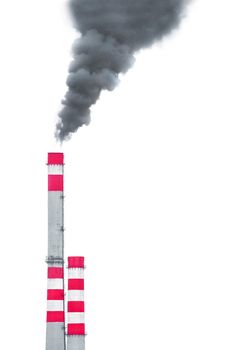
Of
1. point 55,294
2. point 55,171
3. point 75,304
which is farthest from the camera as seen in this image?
point 55,171

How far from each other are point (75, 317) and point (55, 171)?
15.2 ft

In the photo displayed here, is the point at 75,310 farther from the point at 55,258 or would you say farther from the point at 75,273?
the point at 55,258

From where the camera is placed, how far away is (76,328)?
1640 inches

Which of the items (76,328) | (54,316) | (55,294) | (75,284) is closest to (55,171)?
(75,284)

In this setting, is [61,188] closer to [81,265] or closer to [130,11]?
[81,265]

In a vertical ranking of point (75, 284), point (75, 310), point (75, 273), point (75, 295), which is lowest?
point (75, 310)

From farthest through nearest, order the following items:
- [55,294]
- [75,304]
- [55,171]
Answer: [55,171], [55,294], [75,304]

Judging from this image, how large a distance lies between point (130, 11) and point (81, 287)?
8874mm

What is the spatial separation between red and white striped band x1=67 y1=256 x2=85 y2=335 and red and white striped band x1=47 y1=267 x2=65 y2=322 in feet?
0.93

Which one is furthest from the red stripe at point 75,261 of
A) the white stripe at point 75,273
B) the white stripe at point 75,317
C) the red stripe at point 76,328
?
the red stripe at point 76,328

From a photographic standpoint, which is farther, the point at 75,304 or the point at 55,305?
the point at 55,305

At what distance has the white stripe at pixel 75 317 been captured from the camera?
4166 centimetres

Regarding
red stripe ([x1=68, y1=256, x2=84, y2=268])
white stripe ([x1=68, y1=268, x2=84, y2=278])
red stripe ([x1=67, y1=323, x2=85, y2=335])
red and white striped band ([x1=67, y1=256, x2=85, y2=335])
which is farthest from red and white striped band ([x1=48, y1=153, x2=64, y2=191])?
red stripe ([x1=67, y1=323, x2=85, y2=335])

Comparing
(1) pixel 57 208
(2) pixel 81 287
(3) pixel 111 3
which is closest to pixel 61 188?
(1) pixel 57 208
